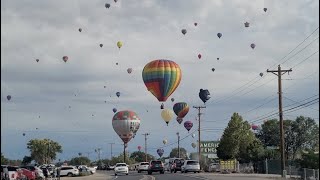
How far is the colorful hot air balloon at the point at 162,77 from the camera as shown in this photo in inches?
2675

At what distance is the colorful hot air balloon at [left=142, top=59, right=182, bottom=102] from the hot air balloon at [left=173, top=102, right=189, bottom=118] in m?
23.3

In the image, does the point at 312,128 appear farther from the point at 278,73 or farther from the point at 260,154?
the point at 278,73

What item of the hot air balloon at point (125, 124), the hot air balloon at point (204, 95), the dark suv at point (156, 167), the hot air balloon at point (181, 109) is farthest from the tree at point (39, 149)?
the dark suv at point (156, 167)

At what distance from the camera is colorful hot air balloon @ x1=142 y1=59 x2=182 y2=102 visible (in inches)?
2675

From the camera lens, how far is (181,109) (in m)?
93.6

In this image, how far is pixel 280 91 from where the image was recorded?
2250 inches

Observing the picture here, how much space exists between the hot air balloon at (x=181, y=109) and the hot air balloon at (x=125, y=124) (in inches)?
427

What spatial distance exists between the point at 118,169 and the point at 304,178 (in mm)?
31366

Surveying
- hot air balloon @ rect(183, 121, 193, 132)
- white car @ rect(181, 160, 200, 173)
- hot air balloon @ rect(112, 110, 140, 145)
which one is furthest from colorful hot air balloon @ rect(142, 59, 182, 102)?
hot air balloon @ rect(183, 121, 193, 132)

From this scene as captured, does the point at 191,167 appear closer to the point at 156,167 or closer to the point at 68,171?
the point at 156,167

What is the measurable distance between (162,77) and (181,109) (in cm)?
2621

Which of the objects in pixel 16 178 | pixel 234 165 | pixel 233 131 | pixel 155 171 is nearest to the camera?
pixel 16 178

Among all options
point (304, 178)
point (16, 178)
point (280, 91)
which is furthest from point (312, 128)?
point (16, 178)

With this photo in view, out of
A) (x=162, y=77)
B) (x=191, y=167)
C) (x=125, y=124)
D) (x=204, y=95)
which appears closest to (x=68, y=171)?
(x=191, y=167)
